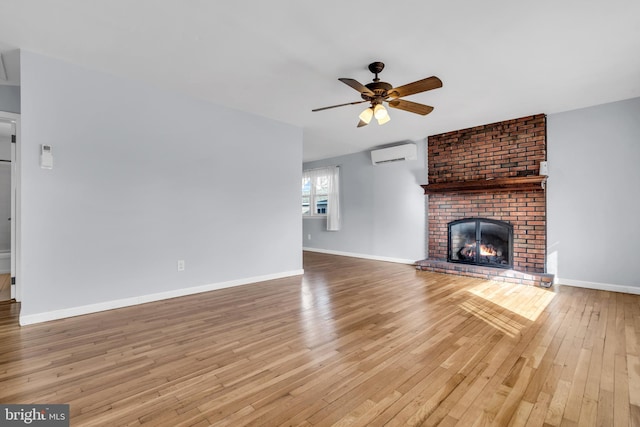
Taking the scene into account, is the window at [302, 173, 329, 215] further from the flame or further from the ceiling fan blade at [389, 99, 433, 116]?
the ceiling fan blade at [389, 99, 433, 116]

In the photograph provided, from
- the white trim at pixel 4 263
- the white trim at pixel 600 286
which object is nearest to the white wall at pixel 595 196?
the white trim at pixel 600 286

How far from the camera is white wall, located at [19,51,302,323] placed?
2.82 m

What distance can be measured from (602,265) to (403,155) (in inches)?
134

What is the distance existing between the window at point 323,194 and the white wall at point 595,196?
4.20 meters

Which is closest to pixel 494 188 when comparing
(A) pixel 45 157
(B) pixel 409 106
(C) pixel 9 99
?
(B) pixel 409 106

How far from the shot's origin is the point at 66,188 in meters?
2.93

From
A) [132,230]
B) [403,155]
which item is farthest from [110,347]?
[403,155]

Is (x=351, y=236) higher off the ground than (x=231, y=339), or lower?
higher

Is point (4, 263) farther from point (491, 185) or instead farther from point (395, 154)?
point (491, 185)

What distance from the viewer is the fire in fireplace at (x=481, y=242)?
4832mm

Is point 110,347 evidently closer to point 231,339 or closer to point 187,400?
point 231,339

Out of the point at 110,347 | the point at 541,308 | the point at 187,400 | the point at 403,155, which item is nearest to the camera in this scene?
the point at 187,400

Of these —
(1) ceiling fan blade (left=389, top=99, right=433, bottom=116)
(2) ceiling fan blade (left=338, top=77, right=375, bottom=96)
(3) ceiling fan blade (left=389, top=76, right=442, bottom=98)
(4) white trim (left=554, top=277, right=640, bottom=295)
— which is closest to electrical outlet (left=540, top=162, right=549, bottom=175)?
(4) white trim (left=554, top=277, right=640, bottom=295)

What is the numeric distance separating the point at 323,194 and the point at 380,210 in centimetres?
185
